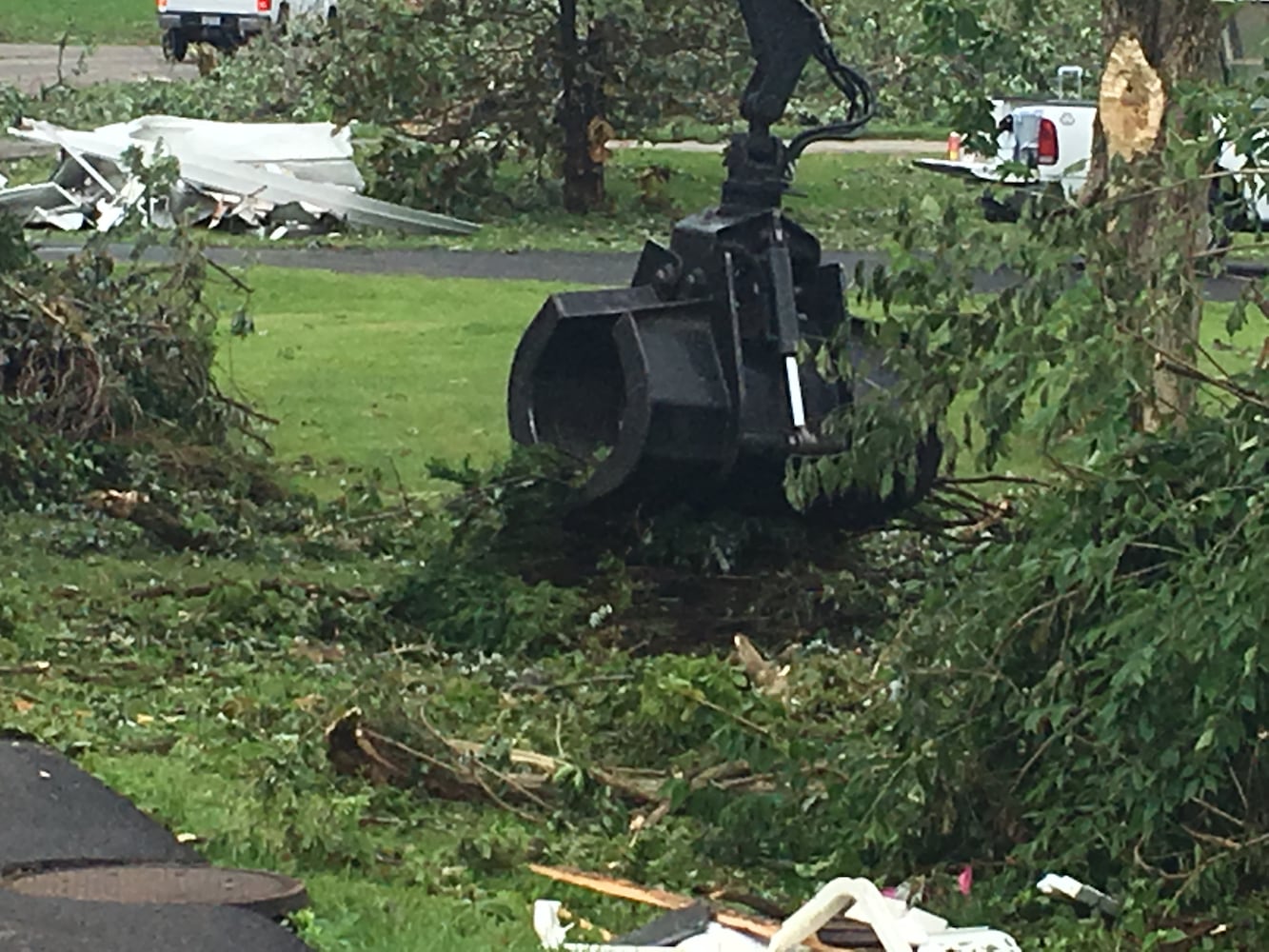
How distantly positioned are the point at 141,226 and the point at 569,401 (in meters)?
3.18

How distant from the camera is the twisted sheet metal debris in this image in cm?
2219

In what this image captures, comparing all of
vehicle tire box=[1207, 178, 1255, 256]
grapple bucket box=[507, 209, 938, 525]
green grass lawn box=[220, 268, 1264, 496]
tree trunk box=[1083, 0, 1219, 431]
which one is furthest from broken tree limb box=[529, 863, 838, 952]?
green grass lawn box=[220, 268, 1264, 496]

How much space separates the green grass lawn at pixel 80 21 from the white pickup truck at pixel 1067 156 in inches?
875

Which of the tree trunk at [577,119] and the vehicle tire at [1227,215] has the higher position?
the vehicle tire at [1227,215]

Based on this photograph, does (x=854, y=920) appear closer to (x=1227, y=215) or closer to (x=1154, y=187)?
(x=1154, y=187)

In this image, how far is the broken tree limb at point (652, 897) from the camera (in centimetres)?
560

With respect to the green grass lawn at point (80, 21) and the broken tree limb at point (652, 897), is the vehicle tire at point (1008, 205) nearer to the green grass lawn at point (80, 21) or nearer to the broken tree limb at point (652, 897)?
the broken tree limb at point (652, 897)

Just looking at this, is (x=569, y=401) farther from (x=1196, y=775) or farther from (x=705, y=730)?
(x=1196, y=775)

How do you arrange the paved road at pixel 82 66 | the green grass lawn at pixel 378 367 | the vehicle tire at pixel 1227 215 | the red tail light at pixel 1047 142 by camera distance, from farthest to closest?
the paved road at pixel 82 66 → the red tail light at pixel 1047 142 → the green grass lawn at pixel 378 367 → the vehicle tire at pixel 1227 215

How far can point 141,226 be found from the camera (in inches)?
486

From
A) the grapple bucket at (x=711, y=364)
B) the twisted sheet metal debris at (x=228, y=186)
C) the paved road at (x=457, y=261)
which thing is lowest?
the paved road at (x=457, y=261)

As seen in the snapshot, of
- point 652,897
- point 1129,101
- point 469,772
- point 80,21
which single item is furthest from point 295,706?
point 80,21

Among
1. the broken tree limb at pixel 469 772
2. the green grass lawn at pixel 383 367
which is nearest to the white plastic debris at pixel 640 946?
the broken tree limb at pixel 469 772

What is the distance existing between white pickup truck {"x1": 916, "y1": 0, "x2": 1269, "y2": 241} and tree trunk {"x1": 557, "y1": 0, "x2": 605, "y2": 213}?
9.74 ft
